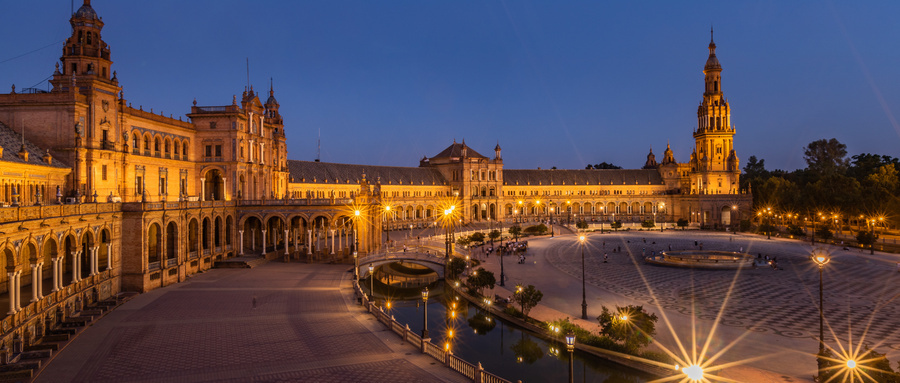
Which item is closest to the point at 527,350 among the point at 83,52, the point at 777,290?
the point at 777,290

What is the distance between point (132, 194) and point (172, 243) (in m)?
5.59

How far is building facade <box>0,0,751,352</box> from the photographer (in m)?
29.4

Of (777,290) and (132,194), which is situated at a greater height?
(132,194)

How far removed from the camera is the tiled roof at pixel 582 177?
127750 millimetres

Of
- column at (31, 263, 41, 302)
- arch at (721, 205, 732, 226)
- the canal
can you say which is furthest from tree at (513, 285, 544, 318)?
arch at (721, 205, 732, 226)

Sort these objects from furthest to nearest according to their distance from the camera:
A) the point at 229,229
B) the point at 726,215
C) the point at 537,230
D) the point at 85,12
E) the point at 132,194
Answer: the point at 726,215, the point at 537,230, the point at 229,229, the point at 132,194, the point at 85,12

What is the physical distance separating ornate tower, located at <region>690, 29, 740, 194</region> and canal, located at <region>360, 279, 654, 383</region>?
91.7 metres

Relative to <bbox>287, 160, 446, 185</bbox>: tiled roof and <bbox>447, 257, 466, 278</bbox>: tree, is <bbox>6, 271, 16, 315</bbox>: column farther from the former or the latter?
<bbox>287, 160, 446, 185</bbox>: tiled roof

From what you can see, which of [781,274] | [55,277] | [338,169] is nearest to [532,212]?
[338,169]

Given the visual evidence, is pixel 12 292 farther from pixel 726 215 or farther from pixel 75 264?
pixel 726 215

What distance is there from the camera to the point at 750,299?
3809 centimetres

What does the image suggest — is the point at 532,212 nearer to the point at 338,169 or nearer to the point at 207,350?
the point at 338,169

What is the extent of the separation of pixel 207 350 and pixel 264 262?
2846cm

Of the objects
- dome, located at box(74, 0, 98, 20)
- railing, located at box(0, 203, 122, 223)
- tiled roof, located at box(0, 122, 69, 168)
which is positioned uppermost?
dome, located at box(74, 0, 98, 20)
